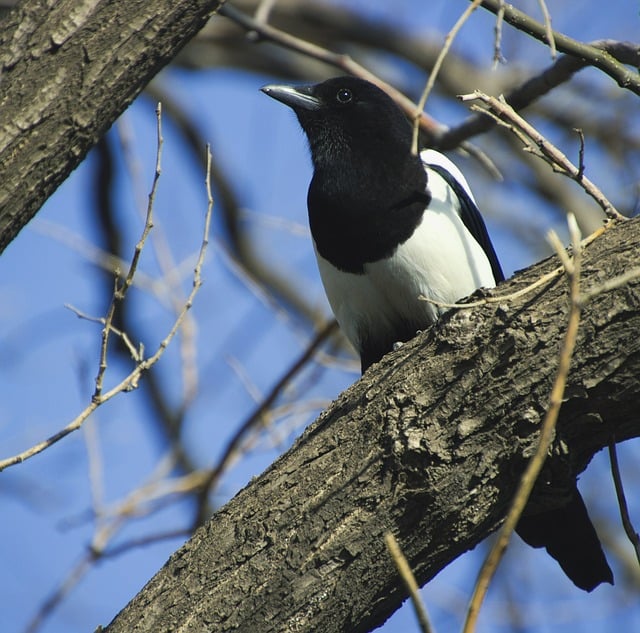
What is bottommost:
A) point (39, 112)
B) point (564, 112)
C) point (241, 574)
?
point (241, 574)

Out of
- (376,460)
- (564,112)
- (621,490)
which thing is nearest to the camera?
(621,490)

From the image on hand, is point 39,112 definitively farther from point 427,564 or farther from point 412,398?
point 427,564

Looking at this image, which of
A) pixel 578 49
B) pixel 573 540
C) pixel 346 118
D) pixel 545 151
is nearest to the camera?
pixel 545 151

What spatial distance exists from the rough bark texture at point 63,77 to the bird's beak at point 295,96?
162cm

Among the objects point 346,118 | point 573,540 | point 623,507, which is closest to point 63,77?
point 346,118

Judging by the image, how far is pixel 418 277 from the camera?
3.80 meters

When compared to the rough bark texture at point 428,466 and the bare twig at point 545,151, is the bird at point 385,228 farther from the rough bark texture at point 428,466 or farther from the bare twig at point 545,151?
the rough bark texture at point 428,466

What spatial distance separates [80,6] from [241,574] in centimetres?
168

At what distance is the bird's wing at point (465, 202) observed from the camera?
4109 millimetres

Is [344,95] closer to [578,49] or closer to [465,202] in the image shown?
[465,202]

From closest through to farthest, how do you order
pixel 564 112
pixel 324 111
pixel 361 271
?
pixel 361 271, pixel 324 111, pixel 564 112

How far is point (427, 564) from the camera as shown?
101 inches

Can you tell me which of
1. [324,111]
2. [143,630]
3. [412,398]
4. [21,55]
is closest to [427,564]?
[412,398]

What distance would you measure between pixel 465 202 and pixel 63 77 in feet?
6.23
